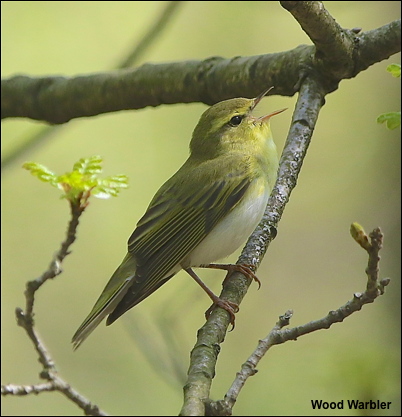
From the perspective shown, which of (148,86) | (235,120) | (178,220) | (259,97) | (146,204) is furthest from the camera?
(146,204)

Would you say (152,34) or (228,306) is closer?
(228,306)

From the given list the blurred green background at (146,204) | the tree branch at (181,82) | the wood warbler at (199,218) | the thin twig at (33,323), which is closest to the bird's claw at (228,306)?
the wood warbler at (199,218)

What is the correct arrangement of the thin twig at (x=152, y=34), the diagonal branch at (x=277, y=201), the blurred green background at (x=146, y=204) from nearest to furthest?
1. the diagonal branch at (x=277, y=201)
2. the thin twig at (x=152, y=34)
3. the blurred green background at (x=146, y=204)

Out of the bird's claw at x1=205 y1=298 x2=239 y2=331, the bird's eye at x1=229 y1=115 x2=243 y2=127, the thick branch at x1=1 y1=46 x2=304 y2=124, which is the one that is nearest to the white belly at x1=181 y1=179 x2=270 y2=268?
the bird's eye at x1=229 y1=115 x2=243 y2=127

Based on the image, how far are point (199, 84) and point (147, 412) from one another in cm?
401

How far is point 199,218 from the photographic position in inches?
157

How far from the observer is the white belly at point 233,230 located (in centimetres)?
385

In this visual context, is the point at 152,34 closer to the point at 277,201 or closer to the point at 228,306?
the point at 277,201

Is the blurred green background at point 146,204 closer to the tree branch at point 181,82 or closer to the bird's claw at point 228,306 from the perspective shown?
the tree branch at point 181,82

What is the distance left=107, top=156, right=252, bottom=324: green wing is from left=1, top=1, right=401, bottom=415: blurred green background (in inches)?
78.8

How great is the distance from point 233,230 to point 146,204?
4.19 metres

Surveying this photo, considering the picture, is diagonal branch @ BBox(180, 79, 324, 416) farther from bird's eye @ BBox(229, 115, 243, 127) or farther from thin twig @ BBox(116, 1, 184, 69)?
thin twig @ BBox(116, 1, 184, 69)

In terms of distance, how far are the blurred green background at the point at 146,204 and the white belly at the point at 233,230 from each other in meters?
1.99

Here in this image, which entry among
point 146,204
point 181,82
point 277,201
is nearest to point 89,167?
point 277,201
